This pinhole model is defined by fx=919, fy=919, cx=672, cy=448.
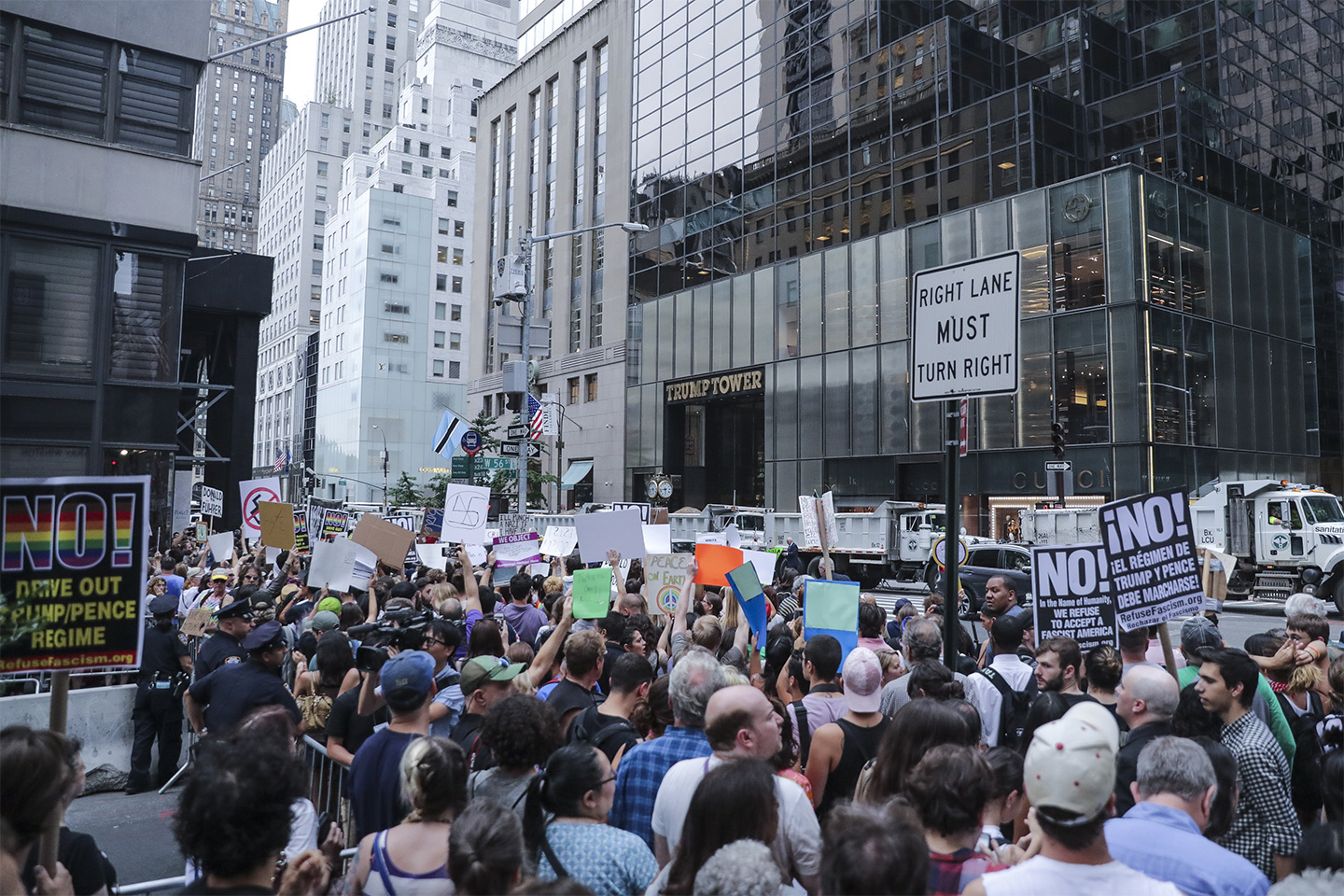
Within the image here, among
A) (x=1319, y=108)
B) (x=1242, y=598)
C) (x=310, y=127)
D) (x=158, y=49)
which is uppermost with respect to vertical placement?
(x=310, y=127)

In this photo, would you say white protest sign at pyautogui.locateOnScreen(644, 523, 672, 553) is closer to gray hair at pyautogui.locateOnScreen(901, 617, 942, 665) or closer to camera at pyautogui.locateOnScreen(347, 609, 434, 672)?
camera at pyautogui.locateOnScreen(347, 609, 434, 672)

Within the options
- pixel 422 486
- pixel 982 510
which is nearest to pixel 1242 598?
pixel 982 510

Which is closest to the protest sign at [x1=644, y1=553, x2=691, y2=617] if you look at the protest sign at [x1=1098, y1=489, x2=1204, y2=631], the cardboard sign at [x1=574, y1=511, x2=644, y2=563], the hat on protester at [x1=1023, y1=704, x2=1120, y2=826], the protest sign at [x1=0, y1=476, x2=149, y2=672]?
the cardboard sign at [x1=574, y1=511, x2=644, y2=563]

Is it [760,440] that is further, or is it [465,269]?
[465,269]

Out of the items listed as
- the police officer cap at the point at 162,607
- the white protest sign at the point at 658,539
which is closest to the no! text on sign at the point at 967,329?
the police officer cap at the point at 162,607

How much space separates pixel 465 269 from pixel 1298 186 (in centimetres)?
7137

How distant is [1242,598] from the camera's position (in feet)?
83.3

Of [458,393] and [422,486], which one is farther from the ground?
[458,393]

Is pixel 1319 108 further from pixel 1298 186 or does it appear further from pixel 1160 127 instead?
pixel 1160 127

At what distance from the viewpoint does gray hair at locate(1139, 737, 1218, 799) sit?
333 centimetres

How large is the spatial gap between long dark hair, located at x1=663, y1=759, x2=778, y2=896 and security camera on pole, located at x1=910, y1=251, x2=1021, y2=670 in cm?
267

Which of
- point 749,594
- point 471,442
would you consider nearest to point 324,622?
point 749,594

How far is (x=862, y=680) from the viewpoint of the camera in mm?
4656

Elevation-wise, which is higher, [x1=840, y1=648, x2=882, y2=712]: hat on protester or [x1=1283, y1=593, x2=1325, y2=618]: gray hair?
[x1=1283, y1=593, x2=1325, y2=618]: gray hair
